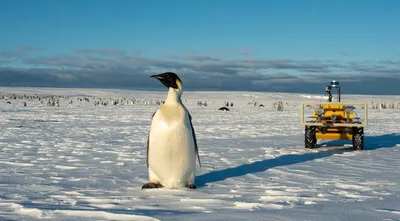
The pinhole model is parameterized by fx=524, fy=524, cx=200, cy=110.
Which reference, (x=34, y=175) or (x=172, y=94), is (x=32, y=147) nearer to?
(x=34, y=175)

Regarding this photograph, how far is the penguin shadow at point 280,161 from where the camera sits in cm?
720

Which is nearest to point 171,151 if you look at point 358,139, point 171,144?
point 171,144

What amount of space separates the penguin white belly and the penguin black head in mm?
314

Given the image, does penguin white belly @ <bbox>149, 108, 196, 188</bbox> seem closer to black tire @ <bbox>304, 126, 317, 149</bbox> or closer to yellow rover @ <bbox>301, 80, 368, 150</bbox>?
yellow rover @ <bbox>301, 80, 368, 150</bbox>

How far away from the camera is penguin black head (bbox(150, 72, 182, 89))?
596 cm

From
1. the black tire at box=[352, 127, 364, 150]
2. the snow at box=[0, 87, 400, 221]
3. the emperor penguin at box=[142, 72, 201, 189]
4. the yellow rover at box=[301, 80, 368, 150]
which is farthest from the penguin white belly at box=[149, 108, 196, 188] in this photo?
the black tire at box=[352, 127, 364, 150]

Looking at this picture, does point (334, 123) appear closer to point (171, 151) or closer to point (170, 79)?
point (171, 151)

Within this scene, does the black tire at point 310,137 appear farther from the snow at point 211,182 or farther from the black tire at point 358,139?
the black tire at point 358,139

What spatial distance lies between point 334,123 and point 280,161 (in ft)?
7.71

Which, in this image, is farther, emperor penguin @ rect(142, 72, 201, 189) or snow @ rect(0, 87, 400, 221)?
emperor penguin @ rect(142, 72, 201, 189)

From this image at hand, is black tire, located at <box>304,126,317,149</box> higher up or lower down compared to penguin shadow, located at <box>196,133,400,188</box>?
higher up

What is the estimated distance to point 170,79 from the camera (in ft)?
19.5

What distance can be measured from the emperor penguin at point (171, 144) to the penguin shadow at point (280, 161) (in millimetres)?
401

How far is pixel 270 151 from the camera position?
34.6ft
